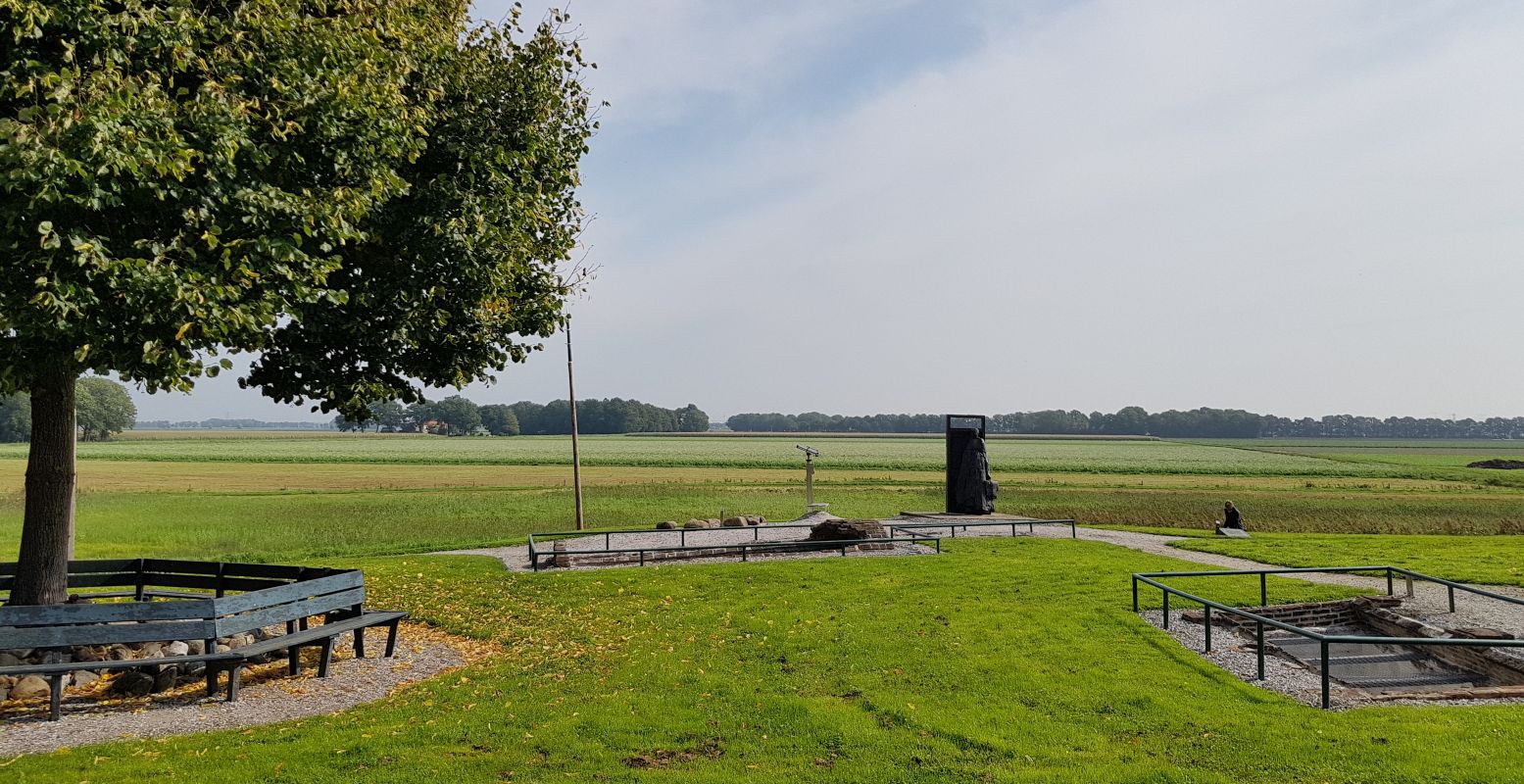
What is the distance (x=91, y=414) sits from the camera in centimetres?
12250

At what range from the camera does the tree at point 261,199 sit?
7695 mm

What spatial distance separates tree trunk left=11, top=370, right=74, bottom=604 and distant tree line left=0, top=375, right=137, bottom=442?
12994 cm

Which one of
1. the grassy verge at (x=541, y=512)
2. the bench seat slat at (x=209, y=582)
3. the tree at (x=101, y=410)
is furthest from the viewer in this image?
the tree at (x=101, y=410)

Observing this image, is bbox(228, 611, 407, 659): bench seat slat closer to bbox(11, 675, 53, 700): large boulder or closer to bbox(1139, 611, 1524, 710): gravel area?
bbox(11, 675, 53, 700): large boulder

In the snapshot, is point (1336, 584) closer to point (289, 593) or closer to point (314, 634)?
point (314, 634)

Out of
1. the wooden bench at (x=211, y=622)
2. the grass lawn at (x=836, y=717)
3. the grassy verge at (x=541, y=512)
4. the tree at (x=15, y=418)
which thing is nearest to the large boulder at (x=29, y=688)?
the wooden bench at (x=211, y=622)

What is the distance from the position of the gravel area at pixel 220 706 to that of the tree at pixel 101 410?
13389 centimetres

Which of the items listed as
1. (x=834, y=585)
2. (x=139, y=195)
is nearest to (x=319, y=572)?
(x=139, y=195)

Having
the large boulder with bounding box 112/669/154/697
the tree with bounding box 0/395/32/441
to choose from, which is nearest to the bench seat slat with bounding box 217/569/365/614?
the large boulder with bounding box 112/669/154/697

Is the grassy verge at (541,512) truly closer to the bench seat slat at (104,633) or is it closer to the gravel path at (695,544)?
the gravel path at (695,544)

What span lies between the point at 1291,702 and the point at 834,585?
8.39m

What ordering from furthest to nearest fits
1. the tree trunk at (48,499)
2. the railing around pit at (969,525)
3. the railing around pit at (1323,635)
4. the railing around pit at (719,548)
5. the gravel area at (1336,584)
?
the railing around pit at (969,525) → the railing around pit at (719,548) → the tree trunk at (48,499) → the gravel area at (1336,584) → the railing around pit at (1323,635)

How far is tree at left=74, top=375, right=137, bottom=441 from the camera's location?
397ft

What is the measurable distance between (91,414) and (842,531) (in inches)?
5524
